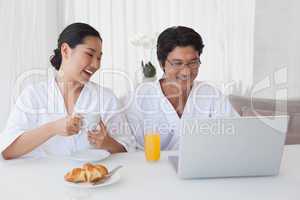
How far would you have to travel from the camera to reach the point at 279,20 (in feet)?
10.9

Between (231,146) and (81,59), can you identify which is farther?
(81,59)

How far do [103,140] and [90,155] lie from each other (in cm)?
10

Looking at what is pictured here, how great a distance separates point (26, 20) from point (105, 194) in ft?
7.39

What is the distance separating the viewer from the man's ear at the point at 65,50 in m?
1.69

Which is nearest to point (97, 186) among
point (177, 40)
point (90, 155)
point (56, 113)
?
point (90, 155)

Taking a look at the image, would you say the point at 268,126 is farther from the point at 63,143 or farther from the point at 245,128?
the point at 63,143

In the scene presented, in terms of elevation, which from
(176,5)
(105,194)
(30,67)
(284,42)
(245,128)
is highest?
(176,5)

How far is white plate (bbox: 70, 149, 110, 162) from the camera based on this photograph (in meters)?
1.41

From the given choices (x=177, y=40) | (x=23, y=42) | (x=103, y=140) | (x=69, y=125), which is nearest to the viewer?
(x=69, y=125)

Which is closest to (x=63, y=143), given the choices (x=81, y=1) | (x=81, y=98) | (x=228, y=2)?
(x=81, y=98)

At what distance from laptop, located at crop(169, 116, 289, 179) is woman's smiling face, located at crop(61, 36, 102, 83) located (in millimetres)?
676

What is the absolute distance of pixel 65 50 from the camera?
67.3 inches

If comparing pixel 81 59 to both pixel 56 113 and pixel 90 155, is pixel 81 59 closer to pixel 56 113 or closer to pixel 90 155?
pixel 56 113

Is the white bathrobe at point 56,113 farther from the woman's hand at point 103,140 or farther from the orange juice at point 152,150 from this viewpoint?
the orange juice at point 152,150
